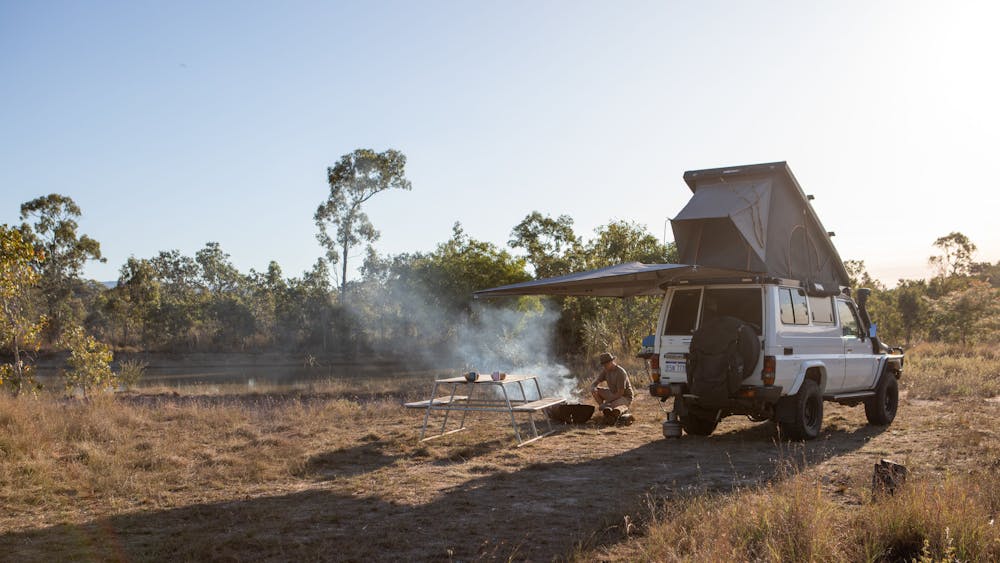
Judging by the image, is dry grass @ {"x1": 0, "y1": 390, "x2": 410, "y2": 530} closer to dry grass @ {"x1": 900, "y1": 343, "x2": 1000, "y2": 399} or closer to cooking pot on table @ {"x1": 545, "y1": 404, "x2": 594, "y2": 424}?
cooking pot on table @ {"x1": 545, "y1": 404, "x2": 594, "y2": 424}

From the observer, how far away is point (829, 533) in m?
4.70

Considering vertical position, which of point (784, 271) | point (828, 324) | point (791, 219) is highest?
point (791, 219)

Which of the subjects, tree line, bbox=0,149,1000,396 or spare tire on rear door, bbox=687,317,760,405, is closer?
spare tire on rear door, bbox=687,317,760,405

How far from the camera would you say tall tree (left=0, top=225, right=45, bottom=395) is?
39.5 feet

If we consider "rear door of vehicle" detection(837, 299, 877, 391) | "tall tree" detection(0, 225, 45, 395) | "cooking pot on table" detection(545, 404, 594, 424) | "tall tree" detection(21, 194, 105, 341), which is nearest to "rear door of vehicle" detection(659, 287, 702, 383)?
"cooking pot on table" detection(545, 404, 594, 424)

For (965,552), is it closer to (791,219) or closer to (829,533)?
(829,533)

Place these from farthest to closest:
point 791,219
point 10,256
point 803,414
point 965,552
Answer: point 10,256
point 791,219
point 803,414
point 965,552

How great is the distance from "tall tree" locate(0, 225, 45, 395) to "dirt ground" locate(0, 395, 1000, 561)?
597 cm

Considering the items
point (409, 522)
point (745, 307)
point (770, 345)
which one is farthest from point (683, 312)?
point (409, 522)

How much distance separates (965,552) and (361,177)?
A: 41.7 m

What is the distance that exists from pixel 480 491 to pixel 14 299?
445 inches

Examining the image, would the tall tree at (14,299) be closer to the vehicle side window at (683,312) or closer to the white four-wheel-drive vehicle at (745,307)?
the white four-wheel-drive vehicle at (745,307)

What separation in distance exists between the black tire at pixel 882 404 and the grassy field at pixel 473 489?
227mm

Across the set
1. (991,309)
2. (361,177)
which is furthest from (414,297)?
(991,309)
